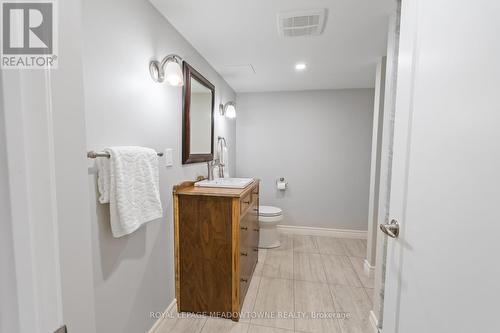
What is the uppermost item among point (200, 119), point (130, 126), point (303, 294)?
point (200, 119)

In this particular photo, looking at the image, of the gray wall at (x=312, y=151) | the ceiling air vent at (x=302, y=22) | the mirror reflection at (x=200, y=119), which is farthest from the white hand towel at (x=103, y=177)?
the gray wall at (x=312, y=151)

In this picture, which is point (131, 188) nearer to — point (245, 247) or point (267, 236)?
point (245, 247)

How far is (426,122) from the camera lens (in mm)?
695

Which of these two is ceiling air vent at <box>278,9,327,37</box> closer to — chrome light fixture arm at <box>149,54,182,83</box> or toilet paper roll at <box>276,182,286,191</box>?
chrome light fixture arm at <box>149,54,182,83</box>

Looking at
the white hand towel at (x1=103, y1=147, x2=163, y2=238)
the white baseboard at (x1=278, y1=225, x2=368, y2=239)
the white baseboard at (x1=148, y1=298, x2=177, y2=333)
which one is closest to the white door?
the white hand towel at (x1=103, y1=147, x2=163, y2=238)

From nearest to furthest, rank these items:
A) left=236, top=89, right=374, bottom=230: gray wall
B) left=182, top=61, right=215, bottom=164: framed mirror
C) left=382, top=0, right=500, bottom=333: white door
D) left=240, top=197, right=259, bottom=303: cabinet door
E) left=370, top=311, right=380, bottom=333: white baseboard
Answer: left=382, top=0, right=500, bottom=333: white door → left=370, top=311, right=380, bottom=333: white baseboard → left=240, top=197, right=259, bottom=303: cabinet door → left=182, top=61, right=215, bottom=164: framed mirror → left=236, top=89, right=374, bottom=230: gray wall

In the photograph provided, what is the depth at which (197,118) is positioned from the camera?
80.3 inches

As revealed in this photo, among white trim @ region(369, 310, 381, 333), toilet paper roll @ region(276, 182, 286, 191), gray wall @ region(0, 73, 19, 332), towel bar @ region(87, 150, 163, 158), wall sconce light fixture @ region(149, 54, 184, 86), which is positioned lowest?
white trim @ region(369, 310, 381, 333)

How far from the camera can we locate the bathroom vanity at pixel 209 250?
1603 mm

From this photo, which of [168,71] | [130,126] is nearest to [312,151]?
[168,71]

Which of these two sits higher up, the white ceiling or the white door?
the white ceiling

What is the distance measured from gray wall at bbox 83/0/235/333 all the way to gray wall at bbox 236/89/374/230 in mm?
1792

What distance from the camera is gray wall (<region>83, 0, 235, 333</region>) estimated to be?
103cm

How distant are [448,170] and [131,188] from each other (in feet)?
4.19
